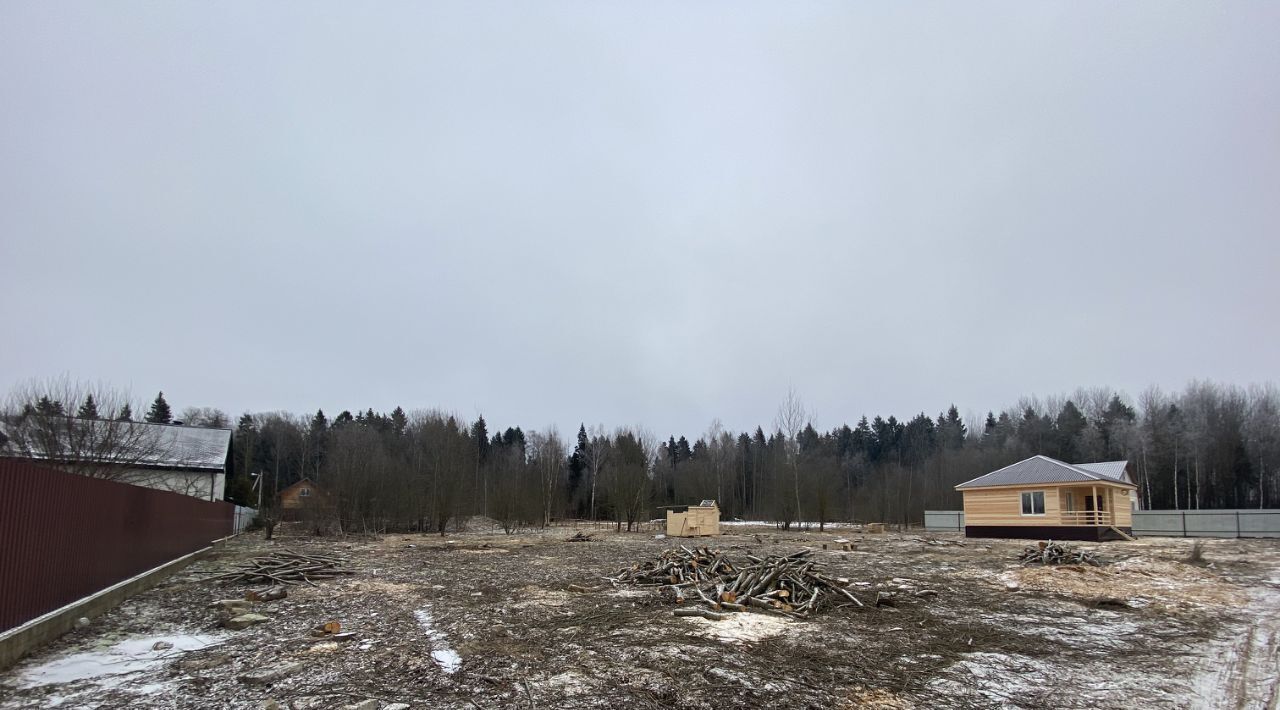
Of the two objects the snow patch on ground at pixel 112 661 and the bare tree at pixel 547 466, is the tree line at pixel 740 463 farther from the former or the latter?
the snow patch on ground at pixel 112 661

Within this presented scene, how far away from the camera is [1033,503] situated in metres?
30.8

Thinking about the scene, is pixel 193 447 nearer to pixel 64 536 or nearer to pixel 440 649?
pixel 64 536

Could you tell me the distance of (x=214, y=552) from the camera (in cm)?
2334

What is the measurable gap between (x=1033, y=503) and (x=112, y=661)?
112ft

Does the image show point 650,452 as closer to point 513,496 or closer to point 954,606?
point 513,496

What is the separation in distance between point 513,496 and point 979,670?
36.5m

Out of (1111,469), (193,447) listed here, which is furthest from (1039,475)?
(193,447)

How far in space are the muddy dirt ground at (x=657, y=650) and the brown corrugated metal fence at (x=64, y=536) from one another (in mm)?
705

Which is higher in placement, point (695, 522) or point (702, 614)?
point (702, 614)

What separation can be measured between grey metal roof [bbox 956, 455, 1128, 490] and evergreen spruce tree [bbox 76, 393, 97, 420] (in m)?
37.3

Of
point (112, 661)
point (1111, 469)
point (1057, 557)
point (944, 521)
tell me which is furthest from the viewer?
point (944, 521)

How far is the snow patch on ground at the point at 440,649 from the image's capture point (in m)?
7.61

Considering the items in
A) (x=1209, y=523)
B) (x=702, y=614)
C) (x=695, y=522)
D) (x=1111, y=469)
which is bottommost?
(x=695, y=522)

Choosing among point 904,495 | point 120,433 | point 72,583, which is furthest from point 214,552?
point 904,495
